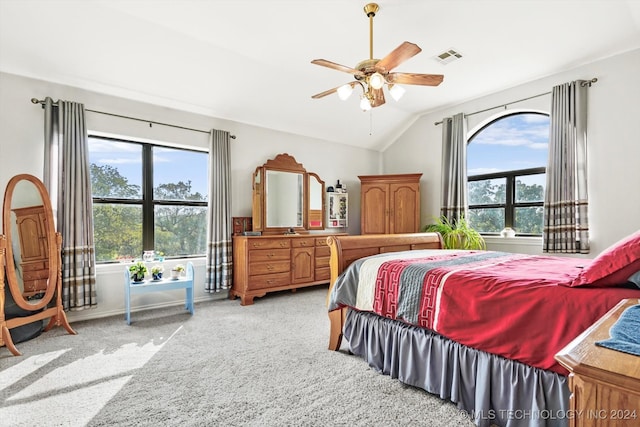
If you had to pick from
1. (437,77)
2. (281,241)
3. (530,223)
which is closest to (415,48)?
(437,77)

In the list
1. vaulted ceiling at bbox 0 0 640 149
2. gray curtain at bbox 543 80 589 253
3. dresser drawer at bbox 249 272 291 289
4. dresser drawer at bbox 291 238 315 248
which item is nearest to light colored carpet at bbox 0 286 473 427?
Answer: dresser drawer at bbox 249 272 291 289

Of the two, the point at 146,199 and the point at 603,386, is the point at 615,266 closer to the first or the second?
the point at 603,386

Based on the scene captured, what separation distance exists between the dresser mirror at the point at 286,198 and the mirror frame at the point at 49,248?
7.41 feet

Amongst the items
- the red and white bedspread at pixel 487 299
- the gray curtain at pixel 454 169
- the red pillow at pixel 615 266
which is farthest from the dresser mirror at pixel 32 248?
the gray curtain at pixel 454 169

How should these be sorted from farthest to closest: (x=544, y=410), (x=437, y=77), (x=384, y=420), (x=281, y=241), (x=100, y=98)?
(x=281, y=241) → (x=100, y=98) → (x=437, y=77) → (x=384, y=420) → (x=544, y=410)

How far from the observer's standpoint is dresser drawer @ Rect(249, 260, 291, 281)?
4.16m

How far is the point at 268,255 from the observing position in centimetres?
430

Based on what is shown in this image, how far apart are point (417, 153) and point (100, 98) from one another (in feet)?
15.5

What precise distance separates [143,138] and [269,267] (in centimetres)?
229

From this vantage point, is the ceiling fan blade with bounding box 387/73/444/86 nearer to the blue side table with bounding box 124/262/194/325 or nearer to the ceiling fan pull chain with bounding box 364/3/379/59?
the ceiling fan pull chain with bounding box 364/3/379/59

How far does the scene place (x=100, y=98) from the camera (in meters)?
3.59

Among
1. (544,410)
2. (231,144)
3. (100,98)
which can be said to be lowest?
(544,410)

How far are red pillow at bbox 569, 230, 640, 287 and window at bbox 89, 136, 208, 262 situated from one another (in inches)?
165

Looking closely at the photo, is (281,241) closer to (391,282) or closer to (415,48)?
(391,282)
